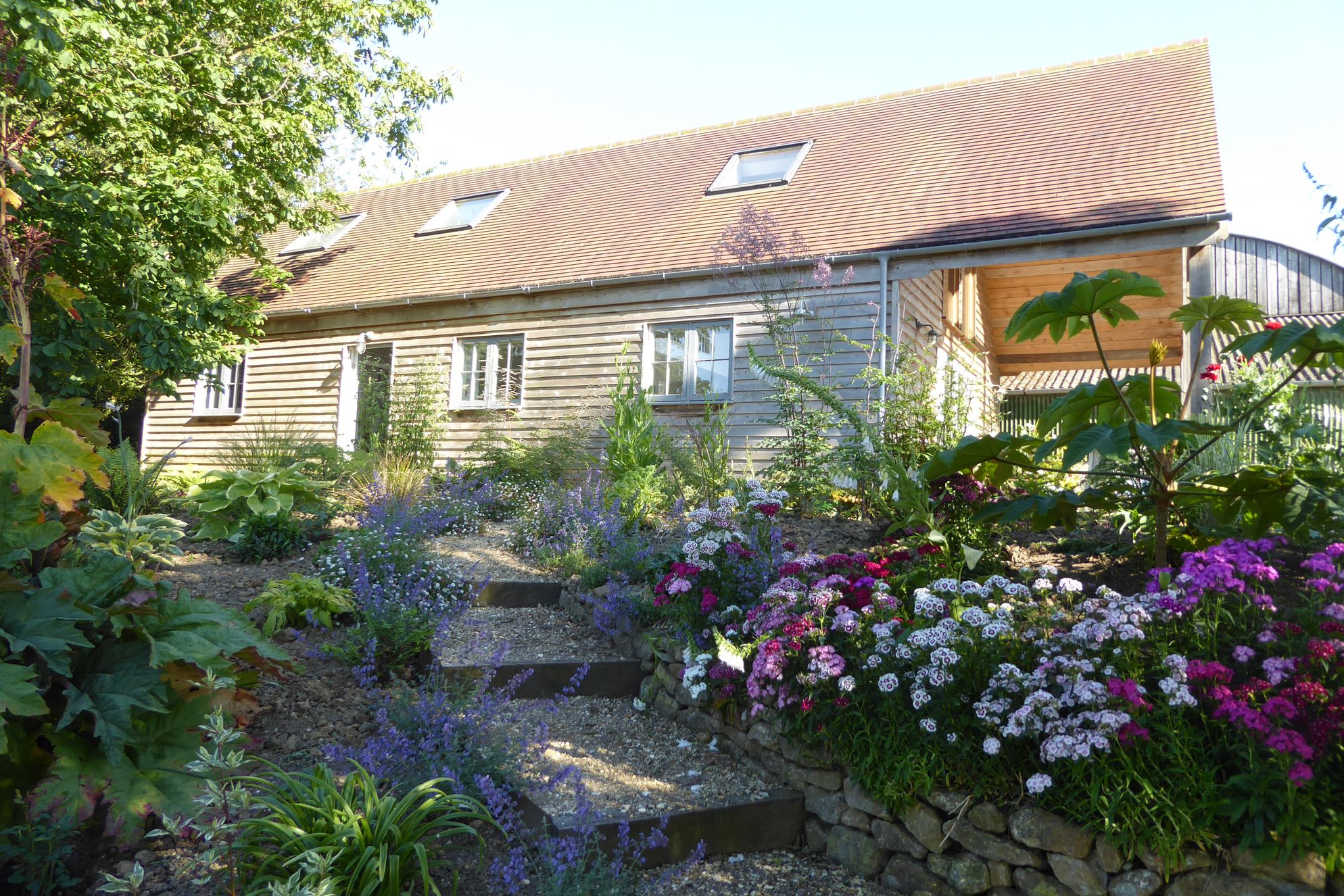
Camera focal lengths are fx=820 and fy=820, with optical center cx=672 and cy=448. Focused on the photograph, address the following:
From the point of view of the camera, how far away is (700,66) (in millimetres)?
9789

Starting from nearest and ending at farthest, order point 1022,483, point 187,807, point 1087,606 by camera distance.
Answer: point 187,807
point 1087,606
point 1022,483

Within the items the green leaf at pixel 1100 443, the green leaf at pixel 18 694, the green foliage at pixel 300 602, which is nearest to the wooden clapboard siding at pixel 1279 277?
the green leaf at pixel 1100 443

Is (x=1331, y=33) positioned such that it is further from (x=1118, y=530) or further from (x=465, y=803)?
(x=465, y=803)

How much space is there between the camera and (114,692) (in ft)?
8.33

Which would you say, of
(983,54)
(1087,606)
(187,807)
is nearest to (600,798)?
(187,807)

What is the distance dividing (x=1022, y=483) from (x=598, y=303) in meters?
6.23

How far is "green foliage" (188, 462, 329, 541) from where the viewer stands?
6320 millimetres

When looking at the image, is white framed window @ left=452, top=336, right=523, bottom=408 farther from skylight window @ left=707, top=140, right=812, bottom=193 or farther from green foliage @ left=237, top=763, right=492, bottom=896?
green foliage @ left=237, top=763, right=492, bottom=896

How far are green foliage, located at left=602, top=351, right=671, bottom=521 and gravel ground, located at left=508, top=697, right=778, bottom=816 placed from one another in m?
2.25

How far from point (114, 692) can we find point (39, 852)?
1.52 ft

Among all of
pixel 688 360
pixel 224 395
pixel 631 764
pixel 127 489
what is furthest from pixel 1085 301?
pixel 224 395

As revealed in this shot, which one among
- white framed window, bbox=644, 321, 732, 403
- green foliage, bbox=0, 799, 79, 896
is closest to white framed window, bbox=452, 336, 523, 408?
white framed window, bbox=644, 321, 732, 403

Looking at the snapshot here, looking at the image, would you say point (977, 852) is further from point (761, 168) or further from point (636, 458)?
point (761, 168)

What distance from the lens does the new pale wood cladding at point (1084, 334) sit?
10070mm
